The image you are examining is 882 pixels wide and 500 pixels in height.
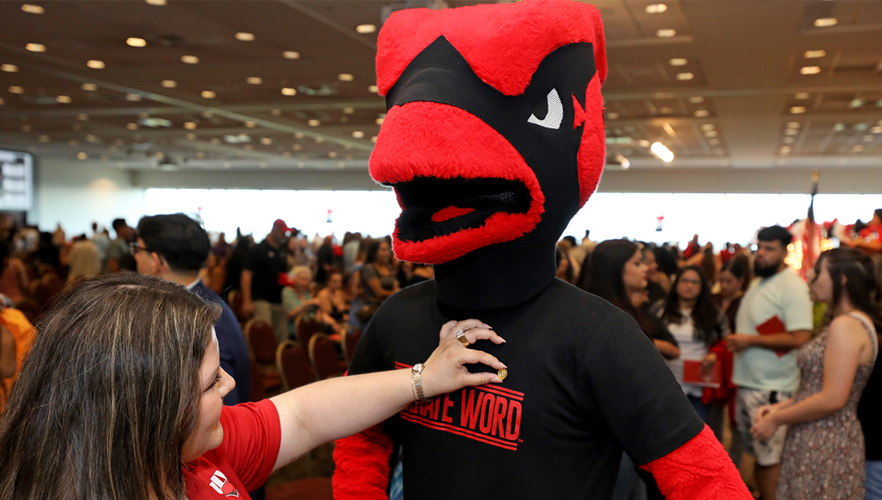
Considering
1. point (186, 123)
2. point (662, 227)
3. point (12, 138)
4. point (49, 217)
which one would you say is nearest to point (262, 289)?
point (186, 123)

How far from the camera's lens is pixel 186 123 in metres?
13.8

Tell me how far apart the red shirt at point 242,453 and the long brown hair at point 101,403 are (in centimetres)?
21

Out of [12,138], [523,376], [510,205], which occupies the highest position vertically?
[12,138]

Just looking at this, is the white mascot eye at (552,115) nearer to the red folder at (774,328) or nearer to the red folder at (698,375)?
→ the red folder at (698,375)

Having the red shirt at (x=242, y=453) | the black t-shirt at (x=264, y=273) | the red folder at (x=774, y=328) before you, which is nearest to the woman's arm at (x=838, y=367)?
the red folder at (x=774, y=328)

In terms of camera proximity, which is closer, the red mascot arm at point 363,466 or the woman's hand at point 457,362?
the woman's hand at point 457,362

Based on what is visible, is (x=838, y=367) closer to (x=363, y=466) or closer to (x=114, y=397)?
(x=363, y=466)

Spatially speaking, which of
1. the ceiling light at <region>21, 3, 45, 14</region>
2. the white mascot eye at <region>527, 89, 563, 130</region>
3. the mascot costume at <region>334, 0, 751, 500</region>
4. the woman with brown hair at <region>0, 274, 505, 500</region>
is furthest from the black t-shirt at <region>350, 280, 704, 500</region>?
the ceiling light at <region>21, 3, 45, 14</region>

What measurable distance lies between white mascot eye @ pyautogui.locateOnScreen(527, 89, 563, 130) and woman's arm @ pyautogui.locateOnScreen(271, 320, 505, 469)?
37 centimetres

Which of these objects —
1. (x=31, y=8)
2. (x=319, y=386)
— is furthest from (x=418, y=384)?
(x=31, y=8)

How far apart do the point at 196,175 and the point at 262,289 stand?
21026 millimetres

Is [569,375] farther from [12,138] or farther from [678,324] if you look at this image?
[12,138]

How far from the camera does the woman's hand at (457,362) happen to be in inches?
48.3

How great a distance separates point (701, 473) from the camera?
111 centimetres
